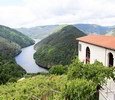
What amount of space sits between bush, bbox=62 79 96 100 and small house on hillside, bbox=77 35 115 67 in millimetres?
7694

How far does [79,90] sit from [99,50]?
1152cm

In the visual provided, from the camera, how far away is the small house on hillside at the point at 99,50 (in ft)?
101

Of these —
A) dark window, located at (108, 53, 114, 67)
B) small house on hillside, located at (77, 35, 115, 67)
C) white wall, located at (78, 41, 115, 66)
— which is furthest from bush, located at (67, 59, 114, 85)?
white wall, located at (78, 41, 115, 66)

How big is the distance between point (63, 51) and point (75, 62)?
385 feet

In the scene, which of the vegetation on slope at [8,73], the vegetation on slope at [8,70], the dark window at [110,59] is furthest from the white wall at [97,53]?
the vegetation on slope at [8,70]

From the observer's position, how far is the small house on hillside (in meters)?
30.7

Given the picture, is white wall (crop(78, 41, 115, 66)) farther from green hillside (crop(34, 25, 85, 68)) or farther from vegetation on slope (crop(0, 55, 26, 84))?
green hillside (crop(34, 25, 85, 68))

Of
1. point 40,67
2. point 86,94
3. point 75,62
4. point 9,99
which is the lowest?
point 40,67

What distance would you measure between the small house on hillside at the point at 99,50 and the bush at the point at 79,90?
7694mm

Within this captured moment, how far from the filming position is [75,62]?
86.8 feet

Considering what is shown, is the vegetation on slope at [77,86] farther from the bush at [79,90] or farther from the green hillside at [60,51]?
the green hillside at [60,51]

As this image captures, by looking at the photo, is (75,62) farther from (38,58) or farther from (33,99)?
(38,58)

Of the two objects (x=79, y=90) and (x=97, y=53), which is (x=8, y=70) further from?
(x=79, y=90)

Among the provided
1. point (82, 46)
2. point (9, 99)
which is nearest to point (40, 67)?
point (82, 46)
